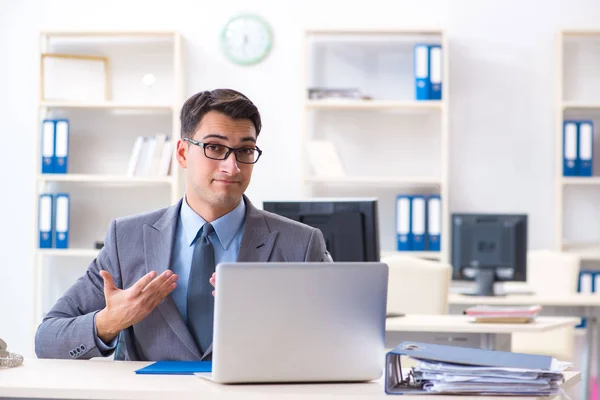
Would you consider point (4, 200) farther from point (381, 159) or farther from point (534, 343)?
point (534, 343)

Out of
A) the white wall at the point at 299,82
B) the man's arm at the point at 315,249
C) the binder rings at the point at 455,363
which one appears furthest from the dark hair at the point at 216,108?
the white wall at the point at 299,82

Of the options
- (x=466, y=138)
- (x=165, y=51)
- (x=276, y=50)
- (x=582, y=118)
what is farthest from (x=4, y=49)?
(x=582, y=118)

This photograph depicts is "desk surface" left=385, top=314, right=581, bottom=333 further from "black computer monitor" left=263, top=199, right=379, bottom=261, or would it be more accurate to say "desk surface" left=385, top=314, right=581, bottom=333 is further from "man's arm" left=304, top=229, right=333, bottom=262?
"man's arm" left=304, top=229, right=333, bottom=262

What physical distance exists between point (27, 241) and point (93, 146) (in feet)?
2.38

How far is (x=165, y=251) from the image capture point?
84.7 inches

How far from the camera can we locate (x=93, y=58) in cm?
536

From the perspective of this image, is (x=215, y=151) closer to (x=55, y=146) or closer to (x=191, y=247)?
(x=191, y=247)

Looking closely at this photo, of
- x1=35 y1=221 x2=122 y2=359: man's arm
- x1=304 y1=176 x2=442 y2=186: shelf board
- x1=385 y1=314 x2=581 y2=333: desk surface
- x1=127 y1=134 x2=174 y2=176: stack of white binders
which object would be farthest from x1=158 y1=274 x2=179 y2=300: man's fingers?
x1=127 y1=134 x2=174 y2=176: stack of white binders

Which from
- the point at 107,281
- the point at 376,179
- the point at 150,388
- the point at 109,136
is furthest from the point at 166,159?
the point at 150,388

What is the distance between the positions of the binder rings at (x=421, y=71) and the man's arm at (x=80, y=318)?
10.4ft

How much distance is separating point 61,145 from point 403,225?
203 cm

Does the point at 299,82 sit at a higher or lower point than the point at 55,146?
higher

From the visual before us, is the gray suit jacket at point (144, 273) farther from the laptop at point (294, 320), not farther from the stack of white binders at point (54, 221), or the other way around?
the stack of white binders at point (54, 221)

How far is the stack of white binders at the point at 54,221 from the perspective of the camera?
5172 millimetres
